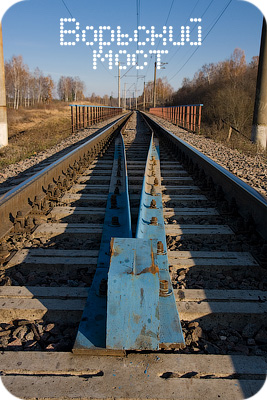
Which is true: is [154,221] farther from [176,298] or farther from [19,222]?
[19,222]

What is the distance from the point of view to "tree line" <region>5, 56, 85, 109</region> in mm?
72137

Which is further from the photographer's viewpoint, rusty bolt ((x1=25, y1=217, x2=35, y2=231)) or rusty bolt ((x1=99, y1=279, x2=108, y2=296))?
rusty bolt ((x1=25, y1=217, x2=35, y2=231))

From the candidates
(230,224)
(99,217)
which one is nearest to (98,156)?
(99,217)

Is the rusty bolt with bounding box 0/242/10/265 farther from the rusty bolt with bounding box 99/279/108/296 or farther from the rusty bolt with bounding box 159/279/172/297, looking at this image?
the rusty bolt with bounding box 159/279/172/297

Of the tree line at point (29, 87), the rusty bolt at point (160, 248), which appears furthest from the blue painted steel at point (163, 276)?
the tree line at point (29, 87)

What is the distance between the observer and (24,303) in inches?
78.9

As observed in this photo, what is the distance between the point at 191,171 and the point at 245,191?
2583mm

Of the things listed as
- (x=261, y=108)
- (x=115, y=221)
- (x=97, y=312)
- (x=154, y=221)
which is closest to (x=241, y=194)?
(x=154, y=221)

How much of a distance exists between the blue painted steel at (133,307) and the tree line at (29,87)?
225 ft

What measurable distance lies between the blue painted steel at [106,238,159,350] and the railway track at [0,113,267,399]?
0.07 metres

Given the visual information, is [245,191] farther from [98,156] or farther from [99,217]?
[98,156]

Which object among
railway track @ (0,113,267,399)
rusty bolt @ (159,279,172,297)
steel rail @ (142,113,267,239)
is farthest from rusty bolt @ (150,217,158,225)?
rusty bolt @ (159,279,172,297)

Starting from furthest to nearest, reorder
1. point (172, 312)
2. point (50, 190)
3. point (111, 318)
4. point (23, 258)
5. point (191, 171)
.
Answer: point (191, 171) → point (50, 190) → point (23, 258) → point (172, 312) → point (111, 318)

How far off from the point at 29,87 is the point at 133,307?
102 m
